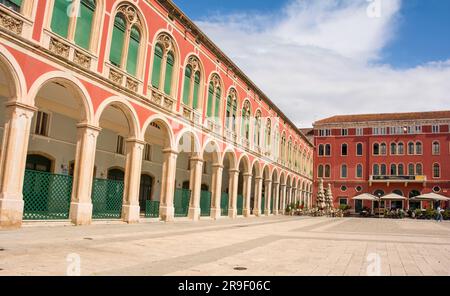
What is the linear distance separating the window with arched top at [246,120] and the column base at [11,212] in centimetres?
1941

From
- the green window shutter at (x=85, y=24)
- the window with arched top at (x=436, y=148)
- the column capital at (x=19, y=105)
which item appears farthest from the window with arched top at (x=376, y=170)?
the column capital at (x=19, y=105)

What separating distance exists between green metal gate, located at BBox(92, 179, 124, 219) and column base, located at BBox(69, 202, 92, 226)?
1.22 meters

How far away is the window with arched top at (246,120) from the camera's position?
28991 mm

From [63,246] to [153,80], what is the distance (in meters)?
11.5

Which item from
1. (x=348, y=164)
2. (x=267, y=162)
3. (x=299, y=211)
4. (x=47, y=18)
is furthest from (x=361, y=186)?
(x=47, y=18)

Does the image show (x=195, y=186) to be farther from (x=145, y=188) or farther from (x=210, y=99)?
(x=210, y=99)

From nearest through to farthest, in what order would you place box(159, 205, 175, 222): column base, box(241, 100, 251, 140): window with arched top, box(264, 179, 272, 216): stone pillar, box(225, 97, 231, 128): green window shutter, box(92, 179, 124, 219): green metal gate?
1. box(92, 179, 124, 219): green metal gate
2. box(159, 205, 175, 222): column base
3. box(225, 97, 231, 128): green window shutter
4. box(241, 100, 251, 140): window with arched top
5. box(264, 179, 272, 216): stone pillar

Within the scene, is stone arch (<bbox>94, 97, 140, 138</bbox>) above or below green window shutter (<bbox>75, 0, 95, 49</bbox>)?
below

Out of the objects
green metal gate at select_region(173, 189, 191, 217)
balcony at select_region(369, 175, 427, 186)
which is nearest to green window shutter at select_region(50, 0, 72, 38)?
green metal gate at select_region(173, 189, 191, 217)

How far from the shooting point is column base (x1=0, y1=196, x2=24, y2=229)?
10614 millimetres

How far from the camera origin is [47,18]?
40.6ft

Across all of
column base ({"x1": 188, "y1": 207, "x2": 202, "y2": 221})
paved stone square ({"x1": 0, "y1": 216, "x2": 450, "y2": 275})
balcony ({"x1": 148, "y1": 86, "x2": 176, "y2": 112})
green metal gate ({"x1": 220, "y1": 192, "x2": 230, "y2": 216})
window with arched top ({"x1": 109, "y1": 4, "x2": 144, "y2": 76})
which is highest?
window with arched top ({"x1": 109, "y1": 4, "x2": 144, "y2": 76})

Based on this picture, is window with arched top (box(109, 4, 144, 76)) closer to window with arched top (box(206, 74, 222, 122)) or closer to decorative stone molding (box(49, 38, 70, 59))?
decorative stone molding (box(49, 38, 70, 59))

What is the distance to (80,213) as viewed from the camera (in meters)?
13.3
